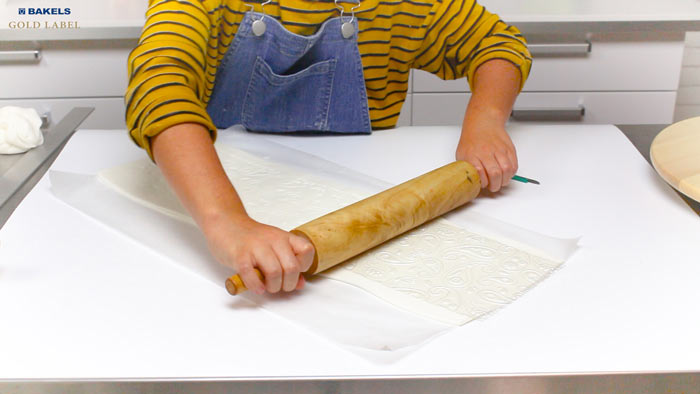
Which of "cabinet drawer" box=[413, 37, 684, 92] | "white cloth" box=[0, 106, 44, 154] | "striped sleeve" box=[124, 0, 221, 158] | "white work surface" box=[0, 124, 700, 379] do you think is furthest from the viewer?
"cabinet drawer" box=[413, 37, 684, 92]

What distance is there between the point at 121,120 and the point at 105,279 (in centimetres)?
130

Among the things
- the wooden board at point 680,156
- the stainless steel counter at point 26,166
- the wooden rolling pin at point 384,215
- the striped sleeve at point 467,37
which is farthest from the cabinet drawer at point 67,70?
the wooden board at point 680,156

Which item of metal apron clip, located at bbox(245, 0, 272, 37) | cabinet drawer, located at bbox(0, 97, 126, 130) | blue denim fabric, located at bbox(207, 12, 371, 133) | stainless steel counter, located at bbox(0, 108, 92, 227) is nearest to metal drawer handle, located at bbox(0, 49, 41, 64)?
cabinet drawer, located at bbox(0, 97, 126, 130)

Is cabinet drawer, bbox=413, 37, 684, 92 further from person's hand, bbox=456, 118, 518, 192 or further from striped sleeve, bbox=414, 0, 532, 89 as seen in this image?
person's hand, bbox=456, 118, 518, 192

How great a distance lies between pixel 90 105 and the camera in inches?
72.8

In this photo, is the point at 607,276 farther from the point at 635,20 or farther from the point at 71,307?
the point at 635,20

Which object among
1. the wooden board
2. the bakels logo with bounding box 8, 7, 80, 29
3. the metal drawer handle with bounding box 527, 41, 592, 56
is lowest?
the wooden board

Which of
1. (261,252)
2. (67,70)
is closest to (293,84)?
(261,252)

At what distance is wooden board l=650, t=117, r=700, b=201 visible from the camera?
31.6 inches

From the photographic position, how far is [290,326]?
599 mm

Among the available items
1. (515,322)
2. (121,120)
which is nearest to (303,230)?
(515,322)

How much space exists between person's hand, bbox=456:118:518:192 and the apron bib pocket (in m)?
0.24

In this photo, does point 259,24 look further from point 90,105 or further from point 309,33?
point 90,105

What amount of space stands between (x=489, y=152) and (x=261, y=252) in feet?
1.30
